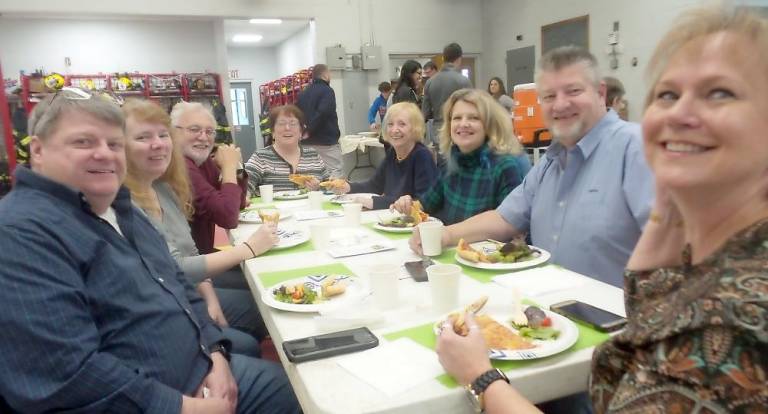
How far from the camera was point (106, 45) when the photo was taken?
7902 millimetres

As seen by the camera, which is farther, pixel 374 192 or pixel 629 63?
pixel 629 63

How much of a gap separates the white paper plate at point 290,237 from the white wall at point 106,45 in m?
6.80

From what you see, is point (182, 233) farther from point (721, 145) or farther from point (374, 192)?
point (721, 145)

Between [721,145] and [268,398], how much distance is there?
1.37 metres

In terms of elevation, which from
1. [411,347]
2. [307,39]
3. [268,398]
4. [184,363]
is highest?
[307,39]

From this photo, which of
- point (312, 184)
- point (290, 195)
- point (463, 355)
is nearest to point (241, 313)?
point (290, 195)

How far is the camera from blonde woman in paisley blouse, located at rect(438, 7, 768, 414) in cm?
65

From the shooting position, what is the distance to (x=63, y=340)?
1082 mm

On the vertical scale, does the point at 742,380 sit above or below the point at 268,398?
above

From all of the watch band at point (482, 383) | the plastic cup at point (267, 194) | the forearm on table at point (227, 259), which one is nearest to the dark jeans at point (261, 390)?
the forearm on table at point (227, 259)

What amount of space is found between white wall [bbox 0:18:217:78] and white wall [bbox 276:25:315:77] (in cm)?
187

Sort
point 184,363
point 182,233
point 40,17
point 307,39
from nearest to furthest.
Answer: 1. point 184,363
2. point 182,233
3. point 40,17
4. point 307,39

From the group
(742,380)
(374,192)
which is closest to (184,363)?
(742,380)

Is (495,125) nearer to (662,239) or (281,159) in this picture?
(662,239)
